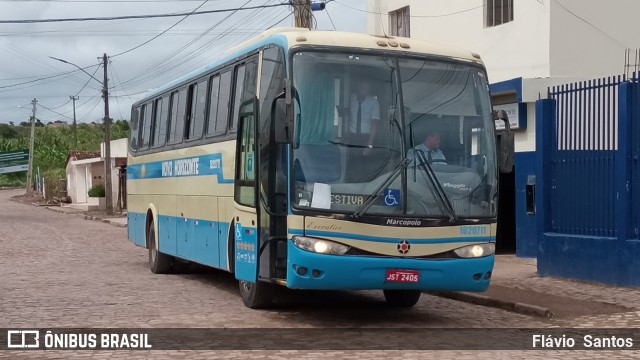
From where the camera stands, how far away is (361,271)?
9648mm

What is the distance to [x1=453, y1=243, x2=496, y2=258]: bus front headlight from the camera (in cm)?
1005

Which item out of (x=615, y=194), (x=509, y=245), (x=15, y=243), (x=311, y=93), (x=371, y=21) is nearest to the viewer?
(x=311, y=93)

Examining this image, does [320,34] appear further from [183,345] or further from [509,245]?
[509,245]

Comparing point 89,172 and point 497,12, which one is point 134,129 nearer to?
point 497,12

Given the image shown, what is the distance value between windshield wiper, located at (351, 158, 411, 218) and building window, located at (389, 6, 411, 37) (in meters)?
12.9

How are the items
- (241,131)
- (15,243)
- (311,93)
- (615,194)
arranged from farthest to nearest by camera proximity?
(15,243) → (615,194) → (241,131) → (311,93)

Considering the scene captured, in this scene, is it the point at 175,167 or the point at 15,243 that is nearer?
the point at 175,167

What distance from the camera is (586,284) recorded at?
13914mm

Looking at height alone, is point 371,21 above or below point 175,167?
above

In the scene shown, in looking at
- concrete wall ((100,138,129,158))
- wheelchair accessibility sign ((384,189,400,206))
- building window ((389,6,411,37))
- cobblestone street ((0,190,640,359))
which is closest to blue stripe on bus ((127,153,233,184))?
cobblestone street ((0,190,640,359))

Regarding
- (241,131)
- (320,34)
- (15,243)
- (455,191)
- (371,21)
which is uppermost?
(371,21)

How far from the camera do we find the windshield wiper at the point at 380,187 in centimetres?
958

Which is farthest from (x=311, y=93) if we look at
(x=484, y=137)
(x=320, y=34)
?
(x=484, y=137)

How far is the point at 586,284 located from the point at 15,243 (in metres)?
17.7
